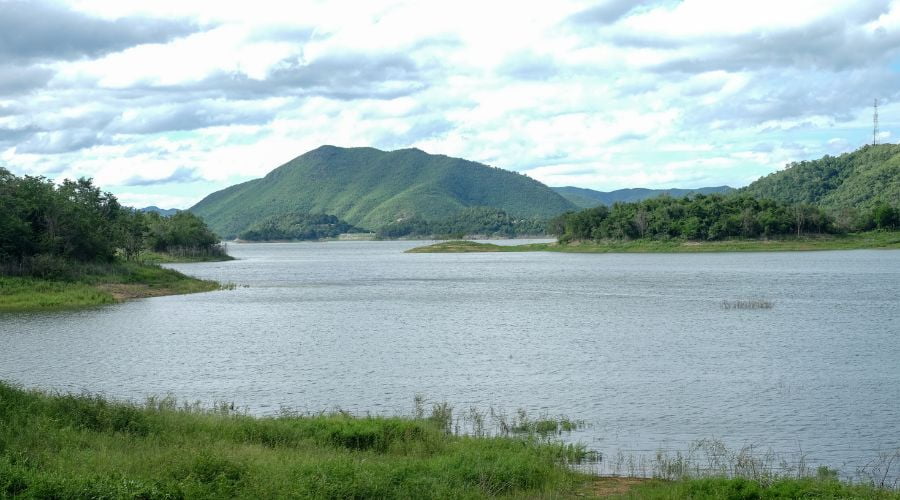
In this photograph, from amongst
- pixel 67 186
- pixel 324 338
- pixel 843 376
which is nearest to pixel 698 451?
pixel 843 376

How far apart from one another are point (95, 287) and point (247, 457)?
67.4 metres

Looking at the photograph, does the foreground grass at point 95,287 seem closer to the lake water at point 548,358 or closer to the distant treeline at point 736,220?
the lake water at point 548,358

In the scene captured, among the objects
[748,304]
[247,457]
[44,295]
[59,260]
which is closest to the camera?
[247,457]

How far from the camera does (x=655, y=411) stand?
2864cm

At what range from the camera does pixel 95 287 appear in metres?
78.5

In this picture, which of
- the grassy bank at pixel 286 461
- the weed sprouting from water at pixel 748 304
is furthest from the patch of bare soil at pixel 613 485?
the weed sprouting from water at pixel 748 304

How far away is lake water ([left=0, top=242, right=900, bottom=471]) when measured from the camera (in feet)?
90.5

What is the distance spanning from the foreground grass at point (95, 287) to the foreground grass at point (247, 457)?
51217 mm

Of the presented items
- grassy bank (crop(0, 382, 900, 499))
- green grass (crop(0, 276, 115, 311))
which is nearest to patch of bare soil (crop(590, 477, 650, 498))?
grassy bank (crop(0, 382, 900, 499))

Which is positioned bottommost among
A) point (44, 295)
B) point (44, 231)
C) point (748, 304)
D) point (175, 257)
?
point (748, 304)

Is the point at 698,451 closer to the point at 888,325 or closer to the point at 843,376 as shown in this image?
the point at 843,376

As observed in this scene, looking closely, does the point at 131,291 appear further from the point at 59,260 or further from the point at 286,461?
→ the point at 286,461

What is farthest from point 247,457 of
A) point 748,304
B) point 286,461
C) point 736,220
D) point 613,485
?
point 736,220

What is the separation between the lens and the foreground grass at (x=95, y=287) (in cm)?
6906
